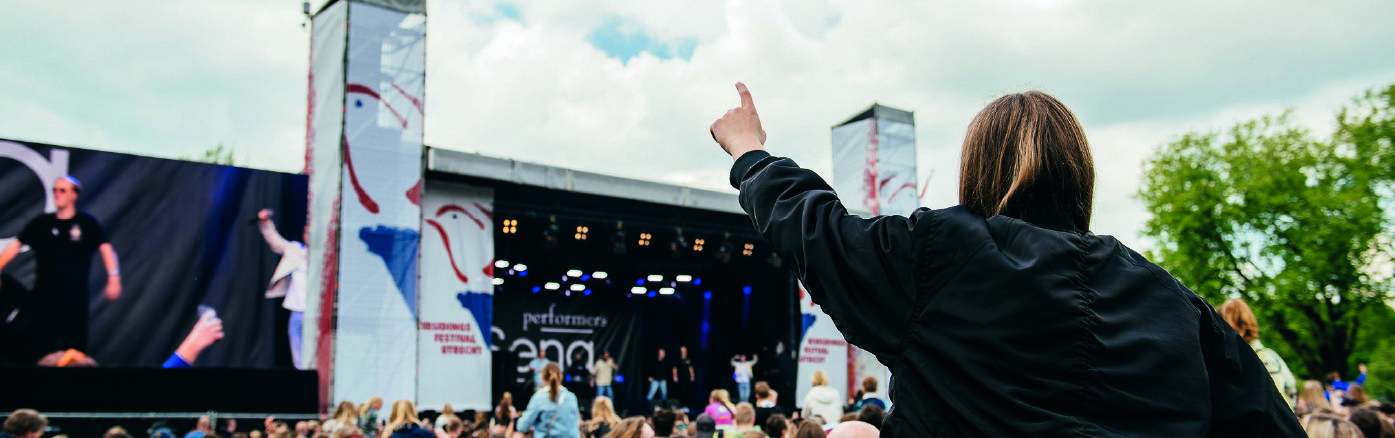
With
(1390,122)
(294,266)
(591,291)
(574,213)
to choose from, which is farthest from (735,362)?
(1390,122)

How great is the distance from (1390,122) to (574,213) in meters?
21.4

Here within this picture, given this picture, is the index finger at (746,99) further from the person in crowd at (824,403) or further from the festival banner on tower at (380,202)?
the festival banner on tower at (380,202)

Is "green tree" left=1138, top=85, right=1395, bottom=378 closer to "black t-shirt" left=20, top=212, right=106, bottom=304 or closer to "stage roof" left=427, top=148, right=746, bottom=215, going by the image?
"stage roof" left=427, top=148, right=746, bottom=215

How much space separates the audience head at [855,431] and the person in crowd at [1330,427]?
238 cm

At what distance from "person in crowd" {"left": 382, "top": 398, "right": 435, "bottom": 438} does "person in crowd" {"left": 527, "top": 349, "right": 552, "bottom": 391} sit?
10981 millimetres

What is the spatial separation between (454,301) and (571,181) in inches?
111

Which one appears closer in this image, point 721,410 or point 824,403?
point 824,403

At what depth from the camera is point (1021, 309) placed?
3.73 feet

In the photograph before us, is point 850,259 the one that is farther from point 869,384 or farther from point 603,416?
point 603,416

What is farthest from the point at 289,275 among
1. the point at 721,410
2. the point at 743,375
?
the point at 743,375

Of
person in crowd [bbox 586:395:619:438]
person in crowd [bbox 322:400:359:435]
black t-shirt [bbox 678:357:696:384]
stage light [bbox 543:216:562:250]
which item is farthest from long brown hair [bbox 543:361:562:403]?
black t-shirt [bbox 678:357:696:384]

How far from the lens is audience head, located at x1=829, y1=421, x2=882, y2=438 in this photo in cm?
291

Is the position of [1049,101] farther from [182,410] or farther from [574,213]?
[574,213]

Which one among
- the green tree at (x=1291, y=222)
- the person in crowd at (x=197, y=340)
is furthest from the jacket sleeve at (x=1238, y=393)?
the green tree at (x=1291, y=222)
